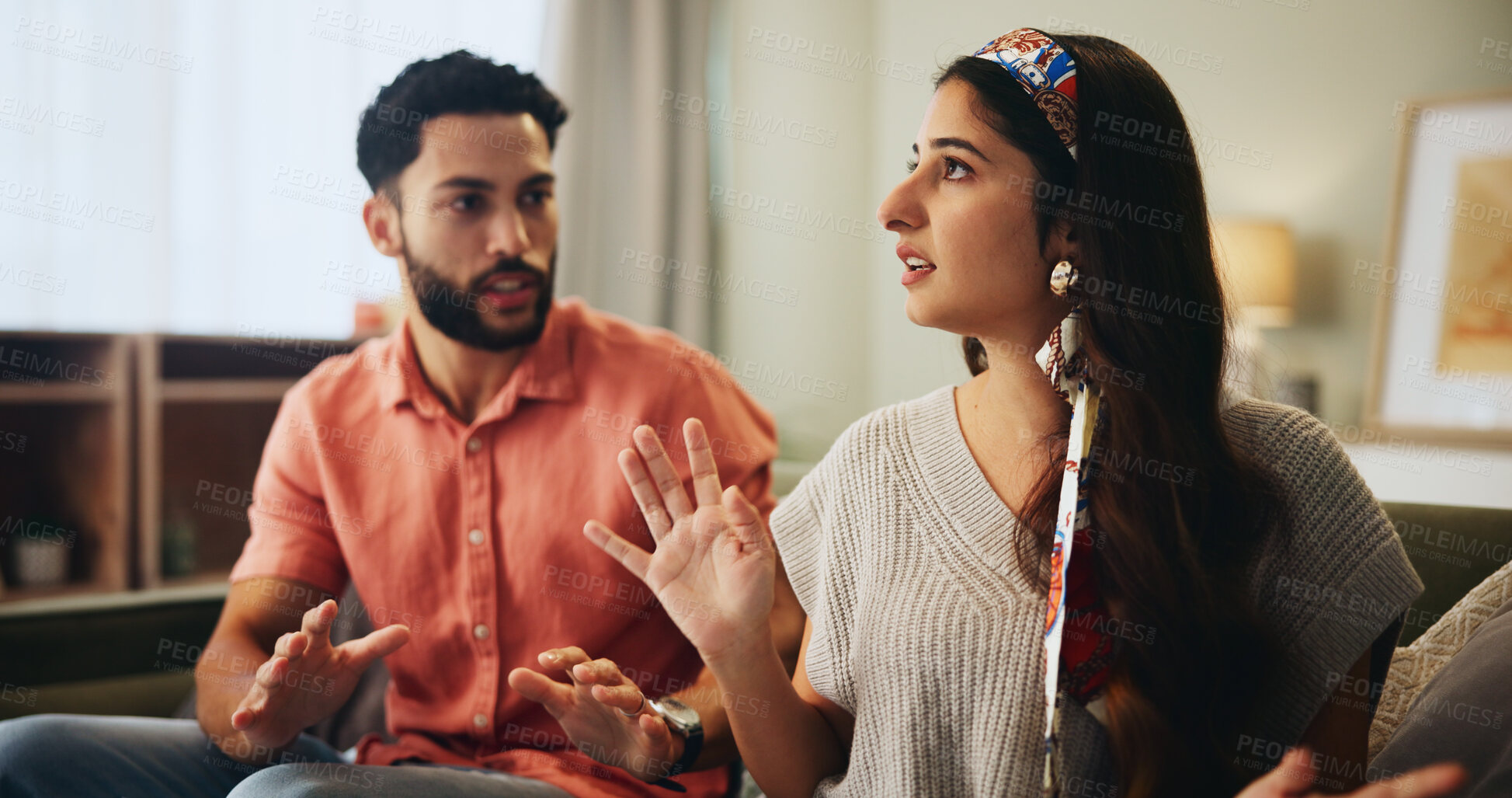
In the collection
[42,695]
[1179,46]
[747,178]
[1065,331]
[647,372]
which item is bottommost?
[42,695]

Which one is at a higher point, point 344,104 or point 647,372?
point 344,104

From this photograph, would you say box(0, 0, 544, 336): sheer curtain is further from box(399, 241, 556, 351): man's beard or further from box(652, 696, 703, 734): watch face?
box(652, 696, 703, 734): watch face

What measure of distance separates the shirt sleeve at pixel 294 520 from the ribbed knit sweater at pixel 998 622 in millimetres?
842

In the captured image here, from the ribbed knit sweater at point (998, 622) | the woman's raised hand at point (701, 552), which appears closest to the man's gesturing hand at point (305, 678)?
the woman's raised hand at point (701, 552)

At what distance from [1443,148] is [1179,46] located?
0.66 m

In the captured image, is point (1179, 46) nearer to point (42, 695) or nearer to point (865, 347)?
point (865, 347)

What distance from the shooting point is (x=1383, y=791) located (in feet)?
2.47

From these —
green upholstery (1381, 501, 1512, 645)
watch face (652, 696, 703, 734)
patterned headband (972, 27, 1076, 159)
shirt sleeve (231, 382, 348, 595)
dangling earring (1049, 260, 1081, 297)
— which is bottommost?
watch face (652, 696, 703, 734)

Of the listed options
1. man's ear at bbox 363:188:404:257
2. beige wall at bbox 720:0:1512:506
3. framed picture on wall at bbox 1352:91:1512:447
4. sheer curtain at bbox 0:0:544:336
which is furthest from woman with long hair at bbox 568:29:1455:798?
sheer curtain at bbox 0:0:544:336

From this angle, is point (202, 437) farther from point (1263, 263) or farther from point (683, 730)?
point (1263, 263)

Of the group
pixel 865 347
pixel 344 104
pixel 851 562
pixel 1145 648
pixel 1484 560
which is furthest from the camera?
pixel 865 347

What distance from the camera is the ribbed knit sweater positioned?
98cm

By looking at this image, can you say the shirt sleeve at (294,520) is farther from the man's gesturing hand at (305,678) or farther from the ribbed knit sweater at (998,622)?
the ribbed knit sweater at (998,622)

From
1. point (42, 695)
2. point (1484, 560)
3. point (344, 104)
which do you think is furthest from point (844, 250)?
point (42, 695)
